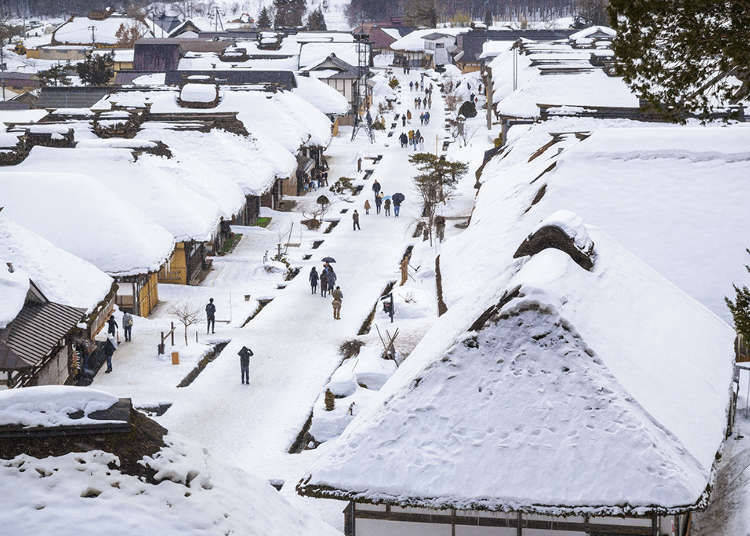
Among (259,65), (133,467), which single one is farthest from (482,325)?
(259,65)

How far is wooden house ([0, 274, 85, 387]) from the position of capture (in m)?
20.6

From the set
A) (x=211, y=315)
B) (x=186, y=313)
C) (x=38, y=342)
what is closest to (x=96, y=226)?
(x=186, y=313)

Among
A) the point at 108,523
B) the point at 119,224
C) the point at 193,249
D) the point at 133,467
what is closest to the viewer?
the point at 108,523

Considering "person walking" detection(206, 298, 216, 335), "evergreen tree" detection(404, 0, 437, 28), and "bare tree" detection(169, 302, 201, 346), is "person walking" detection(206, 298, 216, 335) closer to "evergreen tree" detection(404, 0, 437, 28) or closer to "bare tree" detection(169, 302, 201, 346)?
"bare tree" detection(169, 302, 201, 346)

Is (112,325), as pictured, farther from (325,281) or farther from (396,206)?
(396,206)

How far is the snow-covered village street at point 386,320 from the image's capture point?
9.35 meters

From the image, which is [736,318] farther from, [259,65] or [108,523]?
[259,65]

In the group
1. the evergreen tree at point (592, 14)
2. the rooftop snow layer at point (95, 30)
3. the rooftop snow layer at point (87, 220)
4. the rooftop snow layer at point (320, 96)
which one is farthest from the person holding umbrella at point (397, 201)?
the rooftop snow layer at point (95, 30)

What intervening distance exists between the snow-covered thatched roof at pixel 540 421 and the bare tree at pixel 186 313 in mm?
14111

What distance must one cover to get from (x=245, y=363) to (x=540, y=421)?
12192 millimetres

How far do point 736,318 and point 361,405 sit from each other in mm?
10483

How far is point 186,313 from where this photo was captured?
1136 inches

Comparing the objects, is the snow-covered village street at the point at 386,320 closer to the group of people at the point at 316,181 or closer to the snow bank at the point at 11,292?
the snow bank at the point at 11,292

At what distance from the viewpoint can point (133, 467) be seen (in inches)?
327
